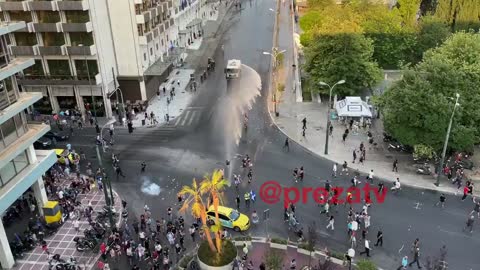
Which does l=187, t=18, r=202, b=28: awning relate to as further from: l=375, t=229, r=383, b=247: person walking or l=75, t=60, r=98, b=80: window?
l=375, t=229, r=383, b=247: person walking

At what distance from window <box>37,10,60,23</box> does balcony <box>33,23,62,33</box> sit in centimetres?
66

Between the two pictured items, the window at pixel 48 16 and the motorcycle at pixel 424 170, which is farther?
the window at pixel 48 16

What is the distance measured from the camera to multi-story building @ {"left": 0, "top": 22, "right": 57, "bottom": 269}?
29.3 m

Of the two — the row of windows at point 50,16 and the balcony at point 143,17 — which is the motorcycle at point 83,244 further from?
the balcony at point 143,17

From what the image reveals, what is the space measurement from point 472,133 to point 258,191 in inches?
750

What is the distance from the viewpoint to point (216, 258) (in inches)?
1155

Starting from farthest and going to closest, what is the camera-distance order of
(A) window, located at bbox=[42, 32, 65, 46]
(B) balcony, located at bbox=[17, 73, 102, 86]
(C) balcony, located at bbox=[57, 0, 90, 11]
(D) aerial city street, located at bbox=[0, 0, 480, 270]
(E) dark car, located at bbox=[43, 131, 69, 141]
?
(B) balcony, located at bbox=[17, 73, 102, 86], (A) window, located at bbox=[42, 32, 65, 46], (E) dark car, located at bbox=[43, 131, 69, 141], (C) balcony, located at bbox=[57, 0, 90, 11], (D) aerial city street, located at bbox=[0, 0, 480, 270]

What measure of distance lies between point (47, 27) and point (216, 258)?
32.4 m

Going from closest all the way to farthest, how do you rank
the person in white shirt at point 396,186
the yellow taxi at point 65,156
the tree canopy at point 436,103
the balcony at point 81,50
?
the person in white shirt at point 396,186, the tree canopy at point 436,103, the yellow taxi at point 65,156, the balcony at point 81,50

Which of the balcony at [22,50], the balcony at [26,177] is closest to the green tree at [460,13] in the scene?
the balcony at [22,50]

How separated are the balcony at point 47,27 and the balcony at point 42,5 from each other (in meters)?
1.59

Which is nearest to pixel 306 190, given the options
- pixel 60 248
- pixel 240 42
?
pixel 60 248

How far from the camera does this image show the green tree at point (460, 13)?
65.6m

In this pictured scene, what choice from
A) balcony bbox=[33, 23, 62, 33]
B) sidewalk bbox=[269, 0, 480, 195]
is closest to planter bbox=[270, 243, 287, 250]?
sidewalk bbox=[269, 0, 480, 195]
